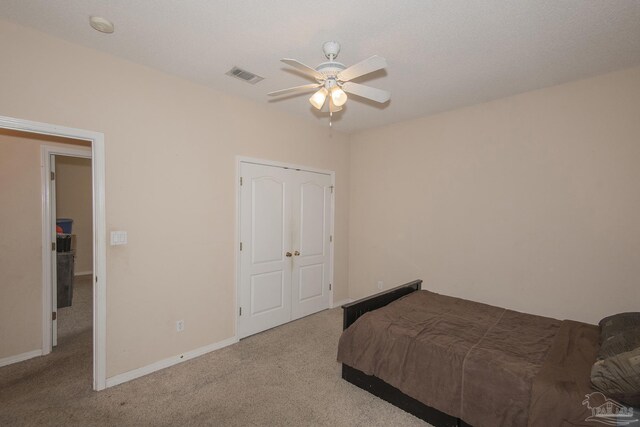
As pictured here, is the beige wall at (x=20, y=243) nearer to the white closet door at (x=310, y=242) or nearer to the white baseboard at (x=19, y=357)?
the white baseboard at (x=19, y=357)

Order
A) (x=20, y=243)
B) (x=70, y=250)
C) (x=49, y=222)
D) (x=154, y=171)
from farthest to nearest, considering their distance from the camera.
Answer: (x=70, y=250), (x=49, y=222), (x=20, y=243), (x=154, y=171)

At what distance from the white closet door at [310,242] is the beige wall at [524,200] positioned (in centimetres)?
81

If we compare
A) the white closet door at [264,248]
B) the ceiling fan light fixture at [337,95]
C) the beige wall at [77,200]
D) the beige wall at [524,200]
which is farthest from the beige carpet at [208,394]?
the beige wall at [77,200]

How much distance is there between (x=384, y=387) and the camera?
2398 millimetres

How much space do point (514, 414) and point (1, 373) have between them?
13.6 feet

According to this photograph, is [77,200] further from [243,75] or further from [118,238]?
[243,75]

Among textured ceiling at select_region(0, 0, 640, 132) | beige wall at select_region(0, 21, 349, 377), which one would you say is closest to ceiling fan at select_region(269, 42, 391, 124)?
textured ceiling at select_region(0, 0, 640, 132)

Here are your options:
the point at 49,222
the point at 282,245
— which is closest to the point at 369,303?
the point at 282,245

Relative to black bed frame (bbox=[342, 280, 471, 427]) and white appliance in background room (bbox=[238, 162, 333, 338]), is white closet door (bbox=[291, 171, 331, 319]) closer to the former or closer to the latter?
white appliance in background room (bbox=[238, 162, 333, 338])

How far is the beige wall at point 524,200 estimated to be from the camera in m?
2.73

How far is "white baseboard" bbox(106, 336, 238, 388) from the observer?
2.59 m

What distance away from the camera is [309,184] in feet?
14.0

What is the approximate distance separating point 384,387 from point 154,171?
111 inches

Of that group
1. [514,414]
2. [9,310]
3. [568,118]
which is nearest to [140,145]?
[9,310]
